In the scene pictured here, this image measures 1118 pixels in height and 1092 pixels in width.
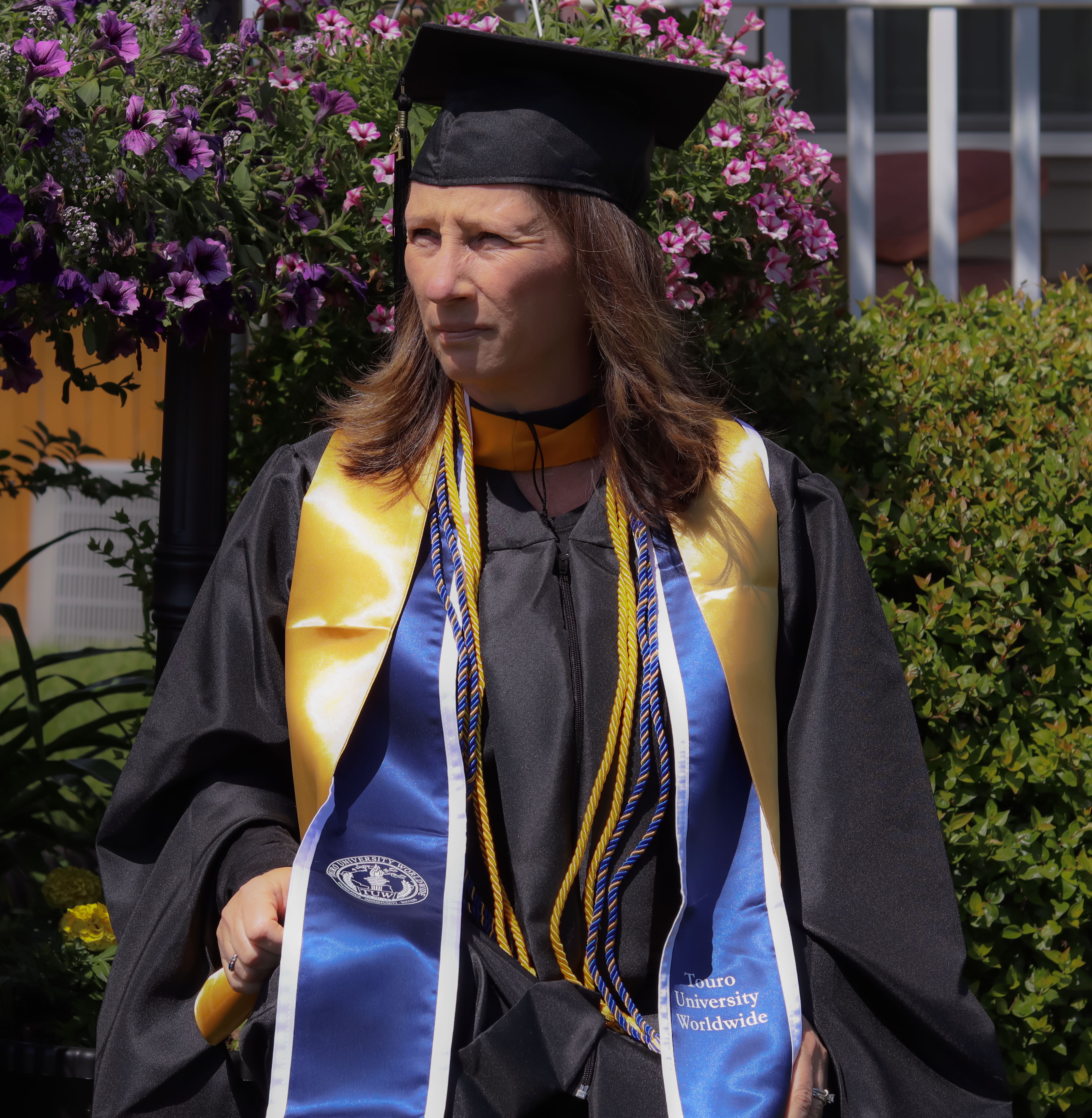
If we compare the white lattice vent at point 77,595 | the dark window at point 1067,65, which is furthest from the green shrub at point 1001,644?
the white lattice vent at point 77,595

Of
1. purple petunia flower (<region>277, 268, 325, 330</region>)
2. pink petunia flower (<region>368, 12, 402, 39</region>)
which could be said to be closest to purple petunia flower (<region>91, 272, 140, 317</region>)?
purple petunia flower (<region>277, 268, 325, 330</region>)

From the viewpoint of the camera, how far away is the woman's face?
164 cm

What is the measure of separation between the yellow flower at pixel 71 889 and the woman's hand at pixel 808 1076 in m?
1.82

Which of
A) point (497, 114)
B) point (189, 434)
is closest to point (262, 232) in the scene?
point (189, 434)

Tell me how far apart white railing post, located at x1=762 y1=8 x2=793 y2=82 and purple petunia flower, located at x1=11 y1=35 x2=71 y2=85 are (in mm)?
2706

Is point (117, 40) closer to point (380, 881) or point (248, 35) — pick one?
point (248, 35)

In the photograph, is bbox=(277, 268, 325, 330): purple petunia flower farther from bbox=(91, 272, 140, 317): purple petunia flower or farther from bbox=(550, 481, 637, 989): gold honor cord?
bbox=(550, 481, 637, 989): gold honor cord

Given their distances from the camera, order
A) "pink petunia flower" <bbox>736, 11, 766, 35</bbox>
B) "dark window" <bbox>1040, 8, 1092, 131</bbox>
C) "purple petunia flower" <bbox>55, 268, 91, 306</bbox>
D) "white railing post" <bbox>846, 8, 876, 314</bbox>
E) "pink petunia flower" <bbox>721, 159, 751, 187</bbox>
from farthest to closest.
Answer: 1. "dark window" <bbox>1040, 8, 1092, 131</bbox>
2. "white railing post" <bbox>846, 8, 876, 314</bbox>
3. "pink petunia flower" <bbox>736, 11, 766, 35</bbox>
4. "pink petunia flower" <bbox>721, 159, 751, 187</bbox>
5. "purple petunia flower" <bbox>55, 268, 91, 306</bbox>

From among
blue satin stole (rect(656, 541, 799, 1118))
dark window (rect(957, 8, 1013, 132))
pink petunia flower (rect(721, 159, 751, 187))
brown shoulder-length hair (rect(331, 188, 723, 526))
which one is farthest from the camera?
dark window (rect(957, 8, 1013, 132))

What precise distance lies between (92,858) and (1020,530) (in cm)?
238

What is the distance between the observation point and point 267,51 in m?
2.22

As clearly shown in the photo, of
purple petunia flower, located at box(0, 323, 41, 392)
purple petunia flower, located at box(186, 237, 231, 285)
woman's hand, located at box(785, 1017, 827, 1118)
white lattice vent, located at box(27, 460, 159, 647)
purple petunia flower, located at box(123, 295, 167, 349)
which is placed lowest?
white lattice vent, located at box(27, 460, 159, 647)

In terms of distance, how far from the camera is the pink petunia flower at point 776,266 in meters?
2.47

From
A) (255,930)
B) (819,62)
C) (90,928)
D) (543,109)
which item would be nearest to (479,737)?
(255,930)
